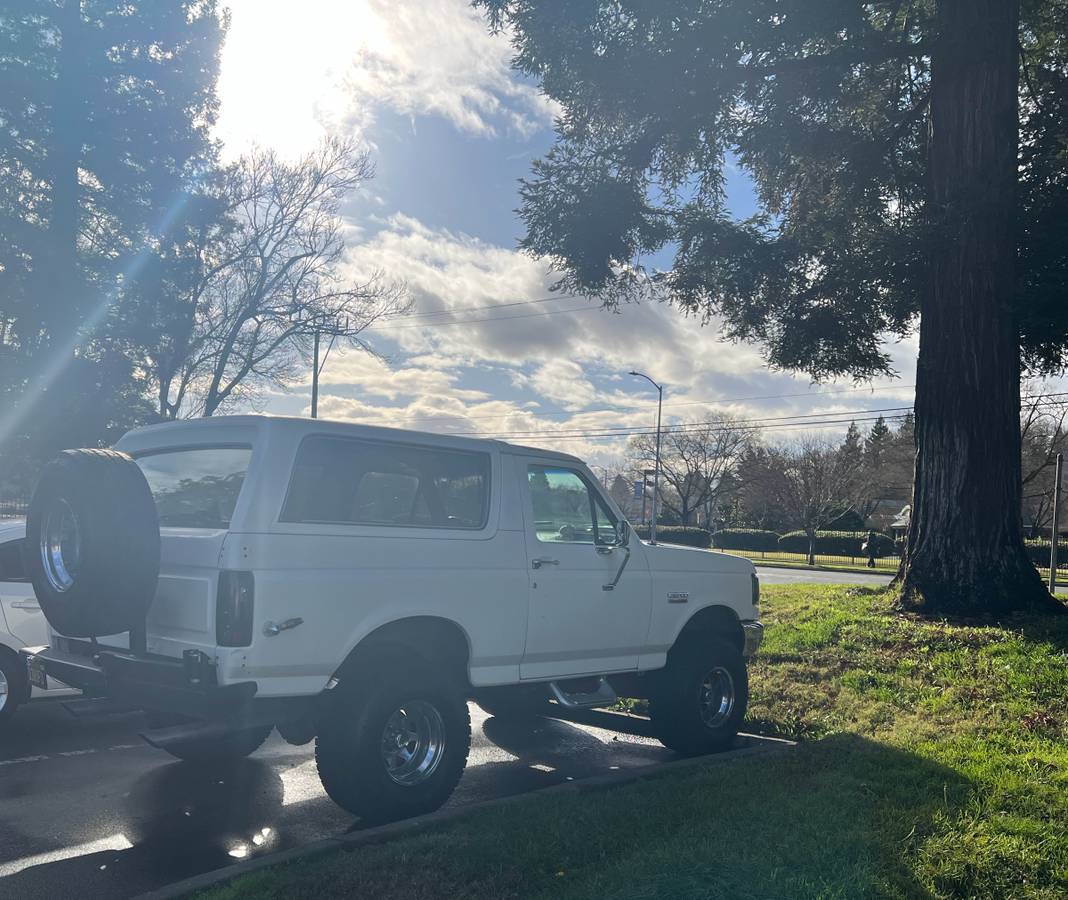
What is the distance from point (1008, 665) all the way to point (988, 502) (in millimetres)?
3069

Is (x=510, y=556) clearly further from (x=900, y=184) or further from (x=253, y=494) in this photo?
(x=900, y=184)

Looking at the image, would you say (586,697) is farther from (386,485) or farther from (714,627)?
(386,485)

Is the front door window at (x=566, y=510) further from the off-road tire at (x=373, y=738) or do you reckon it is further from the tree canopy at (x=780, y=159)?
the tree canopy at (x=780, y=159)

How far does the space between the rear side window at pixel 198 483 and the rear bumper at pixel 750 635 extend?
14.1ft

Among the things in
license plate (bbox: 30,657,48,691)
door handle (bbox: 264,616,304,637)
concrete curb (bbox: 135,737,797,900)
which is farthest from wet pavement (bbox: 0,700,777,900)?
door handle (bbox: 264,616,304,637)

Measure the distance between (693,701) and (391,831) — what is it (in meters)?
2.98

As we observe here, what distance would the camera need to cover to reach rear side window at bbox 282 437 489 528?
528 cm

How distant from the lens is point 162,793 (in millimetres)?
6176

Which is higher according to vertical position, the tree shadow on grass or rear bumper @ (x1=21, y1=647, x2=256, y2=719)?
rear bumper @ (x1=21, y1=647, x2=256, y2=719)

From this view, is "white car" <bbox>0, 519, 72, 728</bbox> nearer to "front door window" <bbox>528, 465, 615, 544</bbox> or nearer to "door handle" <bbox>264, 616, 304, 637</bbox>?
"door handle" <bbox>264, 616, 304, 637</bbox>

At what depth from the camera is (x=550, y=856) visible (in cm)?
454

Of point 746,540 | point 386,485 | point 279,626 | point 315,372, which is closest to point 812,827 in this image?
point 279,626

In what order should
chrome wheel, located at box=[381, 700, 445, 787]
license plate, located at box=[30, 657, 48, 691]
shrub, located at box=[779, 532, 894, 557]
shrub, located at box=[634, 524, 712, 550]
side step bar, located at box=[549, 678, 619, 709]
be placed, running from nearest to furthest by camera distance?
1. chrome wheel, located at box=[381, 700, 445, 787]
2. license plate, located at box=[30, 657, 48, 691]
3. side step bar, located at box=[549, 678, 619, 709]
4. shrub, located at box=[779, 532, 894, 557]
5. shrub, located at box=[634, 524, 712, 550]

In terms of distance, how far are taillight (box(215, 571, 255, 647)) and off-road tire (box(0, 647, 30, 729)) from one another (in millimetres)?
3566
